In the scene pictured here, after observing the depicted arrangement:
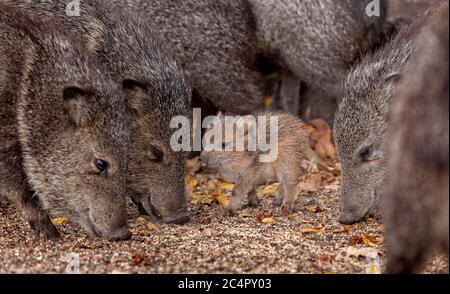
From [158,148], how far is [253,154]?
766 mm

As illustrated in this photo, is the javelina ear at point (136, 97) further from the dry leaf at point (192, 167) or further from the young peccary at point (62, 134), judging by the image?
the dry leaf at point (192, 167)

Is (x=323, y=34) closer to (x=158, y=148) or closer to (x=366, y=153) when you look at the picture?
(x=366, y=153)

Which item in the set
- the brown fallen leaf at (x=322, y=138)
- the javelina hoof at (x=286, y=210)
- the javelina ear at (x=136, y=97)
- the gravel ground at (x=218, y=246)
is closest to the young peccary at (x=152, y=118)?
the javelina ear at (x=136, y=97)

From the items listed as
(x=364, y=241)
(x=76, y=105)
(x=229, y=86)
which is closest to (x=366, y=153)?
(x=364, y=241)

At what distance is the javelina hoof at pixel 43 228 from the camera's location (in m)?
5.16

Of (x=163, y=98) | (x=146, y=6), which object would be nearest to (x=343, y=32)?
(x=146, y=6)

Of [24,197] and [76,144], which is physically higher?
[76,144]

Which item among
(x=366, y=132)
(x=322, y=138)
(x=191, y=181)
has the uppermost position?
(x=366, y=132)

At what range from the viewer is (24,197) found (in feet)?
17.0

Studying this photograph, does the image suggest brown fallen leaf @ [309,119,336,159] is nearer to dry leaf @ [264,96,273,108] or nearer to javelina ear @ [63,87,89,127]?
dry leaf @ [264,96,273,108]

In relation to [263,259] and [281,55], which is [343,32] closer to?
[281,55]

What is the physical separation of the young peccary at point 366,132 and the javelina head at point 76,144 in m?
1.58
